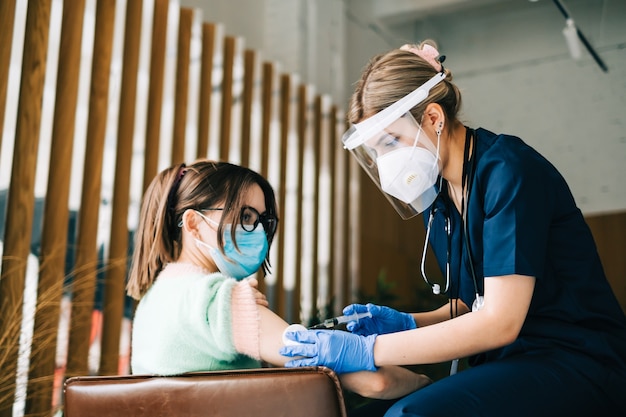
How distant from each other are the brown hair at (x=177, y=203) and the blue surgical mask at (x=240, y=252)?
0.8 inches

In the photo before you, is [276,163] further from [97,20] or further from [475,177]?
[475,177]

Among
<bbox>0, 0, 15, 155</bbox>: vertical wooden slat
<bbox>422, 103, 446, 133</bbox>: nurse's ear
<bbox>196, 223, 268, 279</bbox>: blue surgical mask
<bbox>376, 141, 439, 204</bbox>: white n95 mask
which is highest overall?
<bbox>0, 0, 15, 155</bbox>: vertical wooden slat

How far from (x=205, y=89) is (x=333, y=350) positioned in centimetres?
260

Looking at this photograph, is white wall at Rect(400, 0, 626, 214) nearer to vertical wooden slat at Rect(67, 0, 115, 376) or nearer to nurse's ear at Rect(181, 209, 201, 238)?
vertical wooden slat at Rect(67, 0, 115, 376)

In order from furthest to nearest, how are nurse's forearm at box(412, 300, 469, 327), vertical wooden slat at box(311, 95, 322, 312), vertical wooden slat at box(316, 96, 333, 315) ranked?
vertical wooden slat at box(316, 96, 333, 315) < vertical wooden slat at box(311, 95, 322, 312) < nurse's forearm at box(412, 300, 469, 327)

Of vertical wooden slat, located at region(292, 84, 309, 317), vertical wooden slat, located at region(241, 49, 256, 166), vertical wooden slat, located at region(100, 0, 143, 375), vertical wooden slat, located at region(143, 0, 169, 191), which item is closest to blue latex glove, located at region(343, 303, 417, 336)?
vertical wooden slat, located at region(100, 0, 143, 375)

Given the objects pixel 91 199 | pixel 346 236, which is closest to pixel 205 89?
pixel 91 199

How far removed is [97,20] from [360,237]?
2.59 m

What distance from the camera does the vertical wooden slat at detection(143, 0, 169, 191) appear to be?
3240mm

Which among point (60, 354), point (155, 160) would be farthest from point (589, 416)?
point (155, 160)

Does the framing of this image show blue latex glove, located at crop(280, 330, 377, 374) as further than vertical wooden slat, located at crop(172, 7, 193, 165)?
No

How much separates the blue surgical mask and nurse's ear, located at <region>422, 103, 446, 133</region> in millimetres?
465

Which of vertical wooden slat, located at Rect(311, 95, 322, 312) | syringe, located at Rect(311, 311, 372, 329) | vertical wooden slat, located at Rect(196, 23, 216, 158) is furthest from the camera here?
vertical wooden slat, located at Rect(311, 95, 322, 312)

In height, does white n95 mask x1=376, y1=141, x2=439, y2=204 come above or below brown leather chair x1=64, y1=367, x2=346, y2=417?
above
